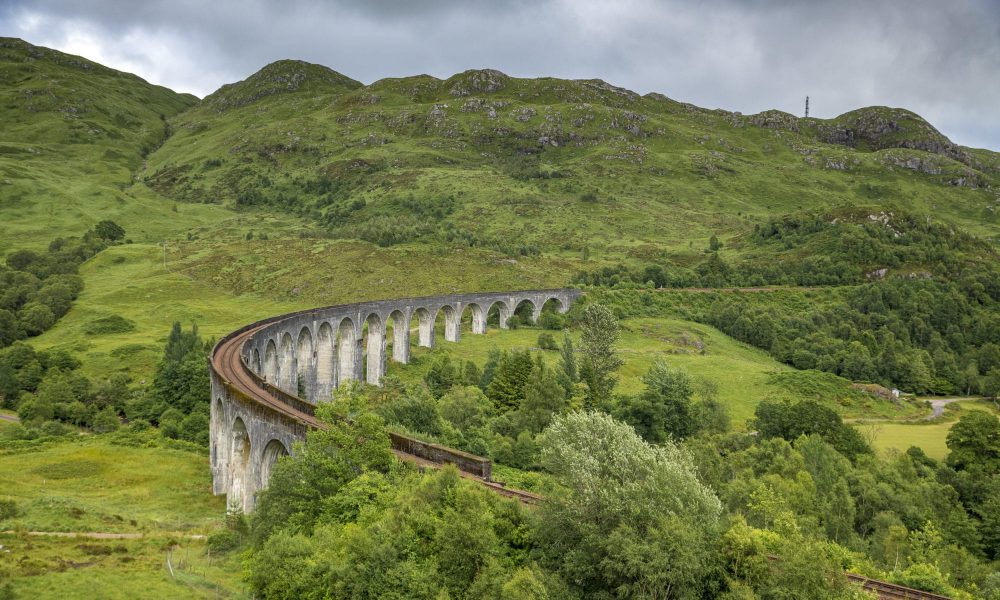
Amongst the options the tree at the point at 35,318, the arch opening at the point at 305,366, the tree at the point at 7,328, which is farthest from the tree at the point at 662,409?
the tree at the point at 35,318

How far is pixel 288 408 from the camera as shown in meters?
36.1

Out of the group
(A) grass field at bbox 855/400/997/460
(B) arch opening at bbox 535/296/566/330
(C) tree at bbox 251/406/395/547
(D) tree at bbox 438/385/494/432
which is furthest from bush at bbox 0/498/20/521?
(B) arch opening at bbox 535/296/566/330

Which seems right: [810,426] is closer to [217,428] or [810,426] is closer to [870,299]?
[217,428]

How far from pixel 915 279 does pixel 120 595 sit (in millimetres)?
137952

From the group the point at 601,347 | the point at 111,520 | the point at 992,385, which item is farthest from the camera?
the point at 992,385

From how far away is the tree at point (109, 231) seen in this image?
15175 centimetres

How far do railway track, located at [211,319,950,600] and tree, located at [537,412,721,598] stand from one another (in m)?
2.03

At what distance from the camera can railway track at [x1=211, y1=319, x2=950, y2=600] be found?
A: 73.0 ft

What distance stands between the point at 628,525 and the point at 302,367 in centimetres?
5031

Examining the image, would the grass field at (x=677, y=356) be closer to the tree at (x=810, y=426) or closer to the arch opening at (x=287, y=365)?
the tree at (x=810, y=426)

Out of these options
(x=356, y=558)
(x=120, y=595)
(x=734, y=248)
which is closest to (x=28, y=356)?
(x=120, y=595)

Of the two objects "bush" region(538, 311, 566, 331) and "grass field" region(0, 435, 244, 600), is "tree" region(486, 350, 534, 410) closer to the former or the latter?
"grass field" region(0, 435, 244, 600)

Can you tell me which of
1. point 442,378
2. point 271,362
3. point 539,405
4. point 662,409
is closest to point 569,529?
point 539,405

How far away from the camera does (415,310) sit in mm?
81812
